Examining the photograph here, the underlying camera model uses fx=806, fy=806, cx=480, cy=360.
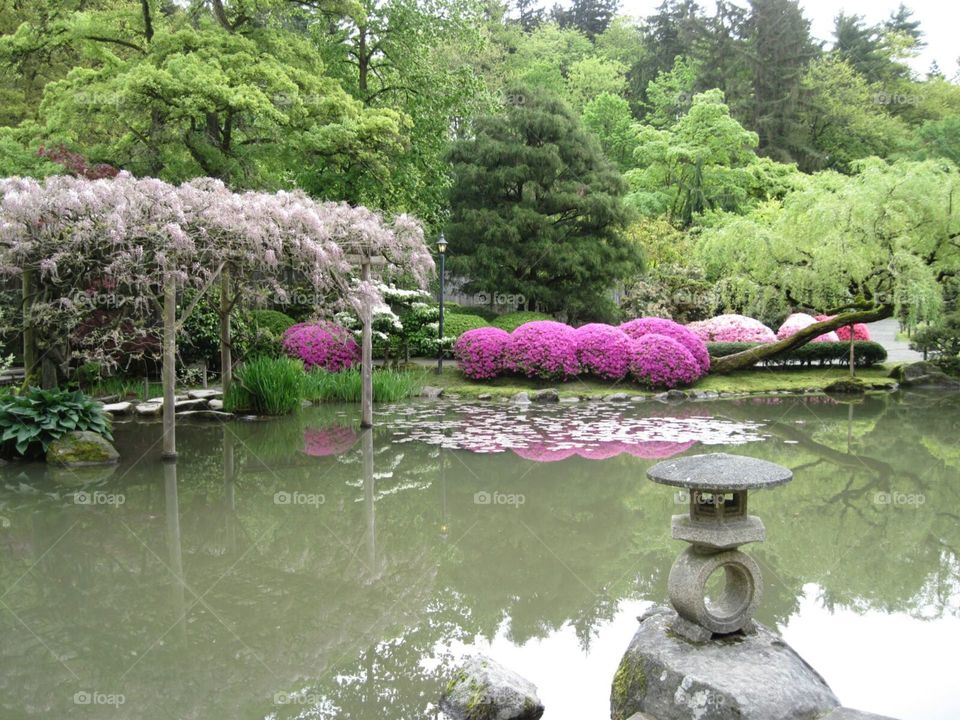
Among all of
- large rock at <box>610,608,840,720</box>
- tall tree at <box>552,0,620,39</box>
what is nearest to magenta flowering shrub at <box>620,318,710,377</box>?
large rock at <box>610,608,840,720</box>

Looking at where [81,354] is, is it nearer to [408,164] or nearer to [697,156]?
[408,164]

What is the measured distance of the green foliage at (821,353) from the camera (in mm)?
17391

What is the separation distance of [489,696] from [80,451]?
7224 mm

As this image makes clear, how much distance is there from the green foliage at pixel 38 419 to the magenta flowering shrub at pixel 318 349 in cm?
532

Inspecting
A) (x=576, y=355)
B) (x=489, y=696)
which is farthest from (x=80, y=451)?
(x=576, y=355)

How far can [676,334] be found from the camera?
16.0 meters

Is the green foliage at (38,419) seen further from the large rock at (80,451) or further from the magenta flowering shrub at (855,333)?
the magenta flowering shrub at (855,333)

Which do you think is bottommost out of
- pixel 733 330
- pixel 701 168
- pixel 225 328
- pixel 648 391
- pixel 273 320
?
pixel 648 391

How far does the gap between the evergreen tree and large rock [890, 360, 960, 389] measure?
637cm

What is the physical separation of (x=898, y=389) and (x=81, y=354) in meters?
15.0

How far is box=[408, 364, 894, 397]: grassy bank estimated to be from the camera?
49.2ft

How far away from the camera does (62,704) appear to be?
3.99 meters

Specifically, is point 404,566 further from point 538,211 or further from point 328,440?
point 538,211

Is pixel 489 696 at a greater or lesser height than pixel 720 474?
lesser
